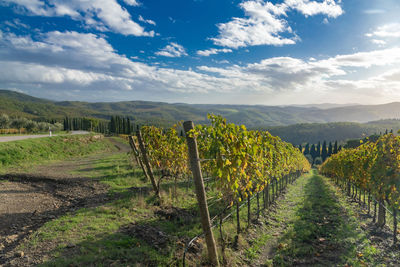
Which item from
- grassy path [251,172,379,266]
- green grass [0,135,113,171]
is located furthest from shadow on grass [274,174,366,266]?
green grass [0,135,113,171]

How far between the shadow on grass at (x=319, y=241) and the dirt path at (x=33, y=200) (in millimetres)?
8304

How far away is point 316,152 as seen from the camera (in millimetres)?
145000

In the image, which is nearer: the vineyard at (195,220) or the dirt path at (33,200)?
the vineyard at (195,220)

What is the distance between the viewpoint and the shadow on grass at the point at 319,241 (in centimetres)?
770

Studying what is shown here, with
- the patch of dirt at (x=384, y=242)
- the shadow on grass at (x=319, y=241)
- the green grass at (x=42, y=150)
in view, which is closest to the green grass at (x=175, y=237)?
the shadow on grass at (x=319, y=241)

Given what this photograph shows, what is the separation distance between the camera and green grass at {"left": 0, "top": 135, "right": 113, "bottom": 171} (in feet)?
61.0

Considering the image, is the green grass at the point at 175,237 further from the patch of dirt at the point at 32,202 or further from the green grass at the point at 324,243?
the patch of dirt at the point at 32,202

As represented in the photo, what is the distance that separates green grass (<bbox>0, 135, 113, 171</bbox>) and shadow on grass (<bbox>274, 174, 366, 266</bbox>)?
19.9 meters

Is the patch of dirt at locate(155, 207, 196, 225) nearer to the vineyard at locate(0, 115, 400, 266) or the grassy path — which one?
the vineyard at locate(0, 115, 400, 266)

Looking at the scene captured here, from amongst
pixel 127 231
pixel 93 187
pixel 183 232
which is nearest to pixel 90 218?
pixel 127 231

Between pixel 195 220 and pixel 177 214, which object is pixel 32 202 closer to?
pixel 177 214

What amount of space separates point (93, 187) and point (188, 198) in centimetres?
599

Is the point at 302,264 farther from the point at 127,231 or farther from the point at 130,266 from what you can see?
the point at 127,231

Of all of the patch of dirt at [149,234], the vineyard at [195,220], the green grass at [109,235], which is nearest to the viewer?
the green grass at [109,235]
